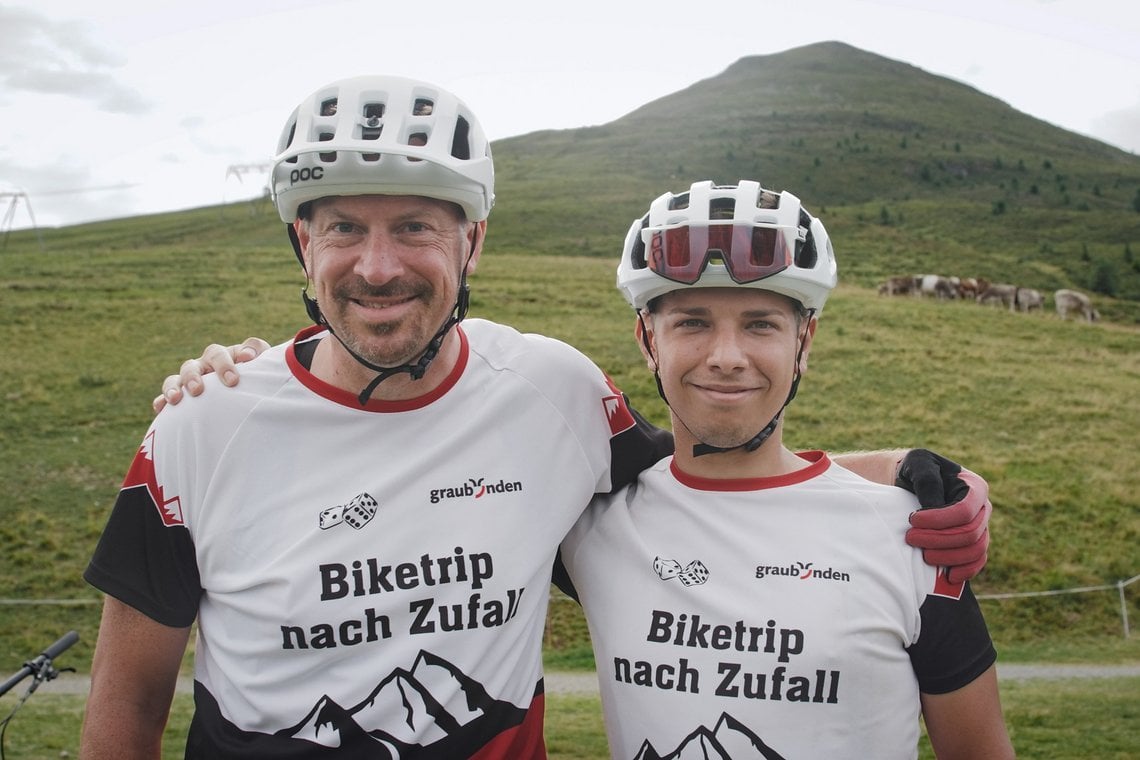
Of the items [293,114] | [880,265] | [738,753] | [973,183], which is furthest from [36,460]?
[973,183]

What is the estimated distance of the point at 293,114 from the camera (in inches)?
136

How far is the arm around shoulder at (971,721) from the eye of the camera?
2.82 meters

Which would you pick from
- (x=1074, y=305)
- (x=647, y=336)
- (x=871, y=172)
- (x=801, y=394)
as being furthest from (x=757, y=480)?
(x=871, y=172)

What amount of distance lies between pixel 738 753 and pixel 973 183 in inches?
4688

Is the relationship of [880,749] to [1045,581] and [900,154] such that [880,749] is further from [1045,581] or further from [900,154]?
[900,154]

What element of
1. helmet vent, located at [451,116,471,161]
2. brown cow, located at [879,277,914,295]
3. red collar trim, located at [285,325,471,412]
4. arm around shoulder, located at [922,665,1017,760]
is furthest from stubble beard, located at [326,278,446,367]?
brown cow, located at [879,277,914,295]

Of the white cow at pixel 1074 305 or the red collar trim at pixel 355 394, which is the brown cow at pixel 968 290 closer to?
the white cow at pixel 1074 305

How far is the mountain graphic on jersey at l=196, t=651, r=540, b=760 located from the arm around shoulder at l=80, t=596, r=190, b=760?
15.5 inches

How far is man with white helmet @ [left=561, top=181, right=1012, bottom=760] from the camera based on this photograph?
9.26ft

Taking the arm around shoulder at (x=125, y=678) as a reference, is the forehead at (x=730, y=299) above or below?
above

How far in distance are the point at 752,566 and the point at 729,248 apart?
3.80ft

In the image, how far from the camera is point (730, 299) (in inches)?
127

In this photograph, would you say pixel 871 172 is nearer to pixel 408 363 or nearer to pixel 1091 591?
pixel 1091 591

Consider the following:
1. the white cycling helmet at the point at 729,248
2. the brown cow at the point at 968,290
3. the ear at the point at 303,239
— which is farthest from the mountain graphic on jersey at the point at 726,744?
the brown cow at the point at 968,290
